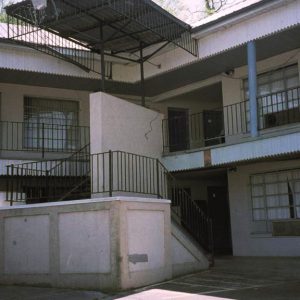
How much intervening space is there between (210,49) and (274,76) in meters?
2.42

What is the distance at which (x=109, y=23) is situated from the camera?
1365cm

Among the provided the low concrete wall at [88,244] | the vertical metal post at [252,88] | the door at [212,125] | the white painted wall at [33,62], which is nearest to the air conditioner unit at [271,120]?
the vertical metal post at [252,88]

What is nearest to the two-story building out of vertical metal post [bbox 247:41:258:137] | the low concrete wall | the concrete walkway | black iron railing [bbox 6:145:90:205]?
vertical metal post [bbox 247:41:258:137]

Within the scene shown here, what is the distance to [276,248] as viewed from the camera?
15102mm

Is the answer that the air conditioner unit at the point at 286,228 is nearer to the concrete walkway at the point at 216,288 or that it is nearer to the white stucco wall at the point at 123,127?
the concrete walkway at the point at 216,288

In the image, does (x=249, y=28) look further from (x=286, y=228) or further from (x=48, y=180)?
(x=48, y=180)

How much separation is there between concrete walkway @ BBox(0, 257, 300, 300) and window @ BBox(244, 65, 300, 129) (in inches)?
172

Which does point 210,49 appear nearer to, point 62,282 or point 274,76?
point 274,76

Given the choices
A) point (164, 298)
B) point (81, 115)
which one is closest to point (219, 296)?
point (164, 298)

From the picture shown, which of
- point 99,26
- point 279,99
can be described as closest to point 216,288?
point 279,99

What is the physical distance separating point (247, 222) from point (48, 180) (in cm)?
613

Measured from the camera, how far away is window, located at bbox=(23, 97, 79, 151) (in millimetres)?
16781

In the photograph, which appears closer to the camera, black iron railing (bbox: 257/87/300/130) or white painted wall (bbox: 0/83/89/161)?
black iron railing (bbox: 257/87/300/130)

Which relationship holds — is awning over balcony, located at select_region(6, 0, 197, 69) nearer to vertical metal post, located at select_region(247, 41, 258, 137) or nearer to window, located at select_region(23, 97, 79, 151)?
vertical metal post, located at select_region(247, 41, 258, 137)
